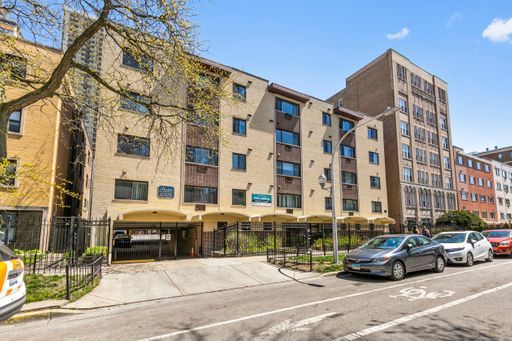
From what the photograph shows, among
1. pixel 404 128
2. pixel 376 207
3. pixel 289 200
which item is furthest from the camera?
pixel 404 128

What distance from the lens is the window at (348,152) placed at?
110 ft

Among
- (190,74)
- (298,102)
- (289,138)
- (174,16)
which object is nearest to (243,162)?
(289,138)

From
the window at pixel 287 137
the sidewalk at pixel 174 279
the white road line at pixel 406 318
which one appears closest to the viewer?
the white road line at pixel 406 318

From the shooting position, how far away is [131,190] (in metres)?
20.0

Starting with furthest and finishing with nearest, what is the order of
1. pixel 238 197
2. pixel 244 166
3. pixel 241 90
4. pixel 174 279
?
pixel 241 90 → pixel 244 166 → pixel 238 197 → pixel 174 279

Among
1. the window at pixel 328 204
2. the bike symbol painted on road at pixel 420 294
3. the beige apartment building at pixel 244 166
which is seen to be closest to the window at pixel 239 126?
the beige apartment building at pixel 244 166

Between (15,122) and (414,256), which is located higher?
(15,122)

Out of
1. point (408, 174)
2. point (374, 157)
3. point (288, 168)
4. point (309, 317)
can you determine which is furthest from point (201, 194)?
point (408, 174)

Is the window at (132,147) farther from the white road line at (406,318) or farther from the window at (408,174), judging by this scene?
the window at (408,174)

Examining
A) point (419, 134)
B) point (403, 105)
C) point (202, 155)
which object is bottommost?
point (202, 155)

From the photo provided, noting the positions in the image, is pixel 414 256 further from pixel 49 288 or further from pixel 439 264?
pixel 49 288

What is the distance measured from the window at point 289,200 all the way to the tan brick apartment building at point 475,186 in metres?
32.8

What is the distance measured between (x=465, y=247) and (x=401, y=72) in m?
34.0

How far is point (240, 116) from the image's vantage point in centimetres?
2620
